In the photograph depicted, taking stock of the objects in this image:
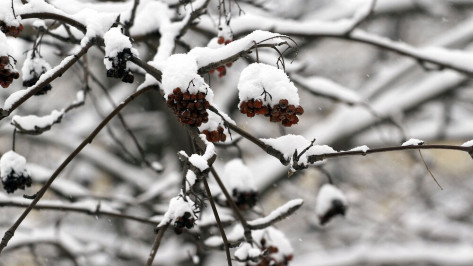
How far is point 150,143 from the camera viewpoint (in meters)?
8.58

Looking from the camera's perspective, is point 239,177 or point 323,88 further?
point 323,88

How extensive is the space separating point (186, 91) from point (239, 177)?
1061 mm

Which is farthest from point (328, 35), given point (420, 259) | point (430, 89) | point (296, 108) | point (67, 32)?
point (420, 259)

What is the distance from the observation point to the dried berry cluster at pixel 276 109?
1315 millimetres

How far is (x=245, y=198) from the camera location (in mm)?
2285

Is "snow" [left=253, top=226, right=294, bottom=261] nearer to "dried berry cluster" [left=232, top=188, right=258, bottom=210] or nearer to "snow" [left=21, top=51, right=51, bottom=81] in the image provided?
"dried berry cluster" [left=232, top=188, right=258, bottom=210]

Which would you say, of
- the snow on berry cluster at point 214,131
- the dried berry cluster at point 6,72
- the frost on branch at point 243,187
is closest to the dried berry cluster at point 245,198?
the frost on branch at point 243,187

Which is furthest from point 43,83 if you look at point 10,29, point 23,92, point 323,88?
point 323,88

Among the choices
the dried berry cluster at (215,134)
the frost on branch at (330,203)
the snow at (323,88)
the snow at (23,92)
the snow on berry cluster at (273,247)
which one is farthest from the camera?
the snow at (323,88)

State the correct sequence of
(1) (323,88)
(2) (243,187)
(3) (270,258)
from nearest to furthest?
1. (3) (270,258)
2. (2) (243,187)
3. (1) (323,88)

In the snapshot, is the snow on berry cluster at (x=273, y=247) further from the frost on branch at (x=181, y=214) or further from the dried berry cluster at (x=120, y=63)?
the dried berry cluster at (x=120, y=63)

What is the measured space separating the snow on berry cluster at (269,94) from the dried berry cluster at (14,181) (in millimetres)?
961

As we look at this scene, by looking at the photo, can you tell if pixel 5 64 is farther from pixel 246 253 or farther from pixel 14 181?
pixel 246 253

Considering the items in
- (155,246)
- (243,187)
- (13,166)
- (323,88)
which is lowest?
(155,246)
